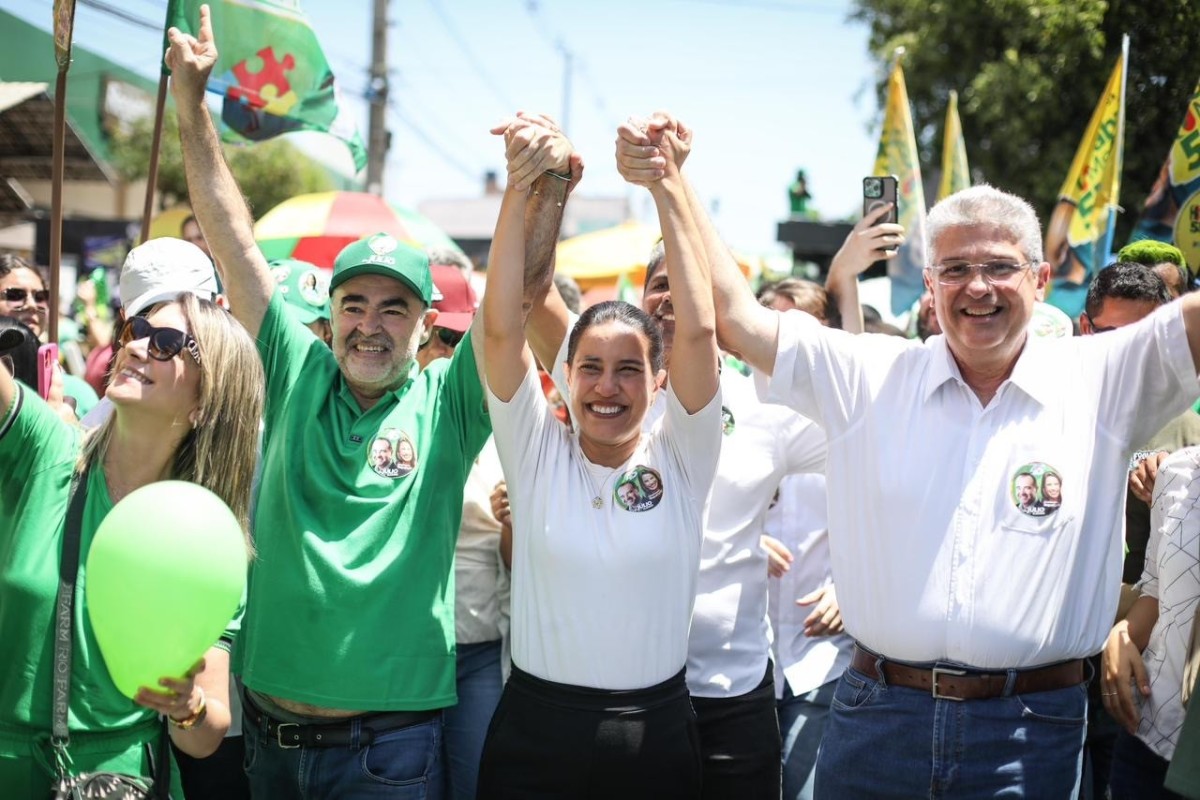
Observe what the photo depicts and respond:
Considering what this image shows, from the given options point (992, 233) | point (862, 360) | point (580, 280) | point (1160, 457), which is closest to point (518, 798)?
point (862, 360)

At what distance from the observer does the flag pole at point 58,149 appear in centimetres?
407

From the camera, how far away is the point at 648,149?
288 centimetres

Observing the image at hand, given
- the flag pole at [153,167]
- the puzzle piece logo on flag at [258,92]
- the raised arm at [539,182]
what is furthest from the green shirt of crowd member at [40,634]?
the puzzle piece logo on flag at [258,92]

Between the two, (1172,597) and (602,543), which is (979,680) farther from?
(602,543)

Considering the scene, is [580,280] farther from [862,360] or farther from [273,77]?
[862,360]

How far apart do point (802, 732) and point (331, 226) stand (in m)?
5.00

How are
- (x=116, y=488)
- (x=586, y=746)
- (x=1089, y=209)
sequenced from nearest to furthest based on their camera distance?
1. (x=116, y=488)
2. (x=586, y=746)
3. (x=1089, y=209)

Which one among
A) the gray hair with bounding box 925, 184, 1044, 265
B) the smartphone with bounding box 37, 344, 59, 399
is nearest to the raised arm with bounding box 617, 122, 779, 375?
the gray hair with bounding box 925, 184, 1044, 265

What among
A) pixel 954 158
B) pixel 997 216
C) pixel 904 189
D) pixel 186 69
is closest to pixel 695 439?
pixel 997 216

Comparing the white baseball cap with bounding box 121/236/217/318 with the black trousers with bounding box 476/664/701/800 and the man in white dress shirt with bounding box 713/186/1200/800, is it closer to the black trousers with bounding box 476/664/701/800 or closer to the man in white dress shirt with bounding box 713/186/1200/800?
the black trousers with bounding box 476/664/701/800

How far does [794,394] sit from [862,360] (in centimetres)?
23

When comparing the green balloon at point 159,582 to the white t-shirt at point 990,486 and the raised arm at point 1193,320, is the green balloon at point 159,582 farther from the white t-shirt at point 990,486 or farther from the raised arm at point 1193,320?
the raised arm at point 1193,320

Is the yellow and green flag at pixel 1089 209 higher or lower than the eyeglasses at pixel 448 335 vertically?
higher

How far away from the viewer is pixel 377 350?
3.22 metres
